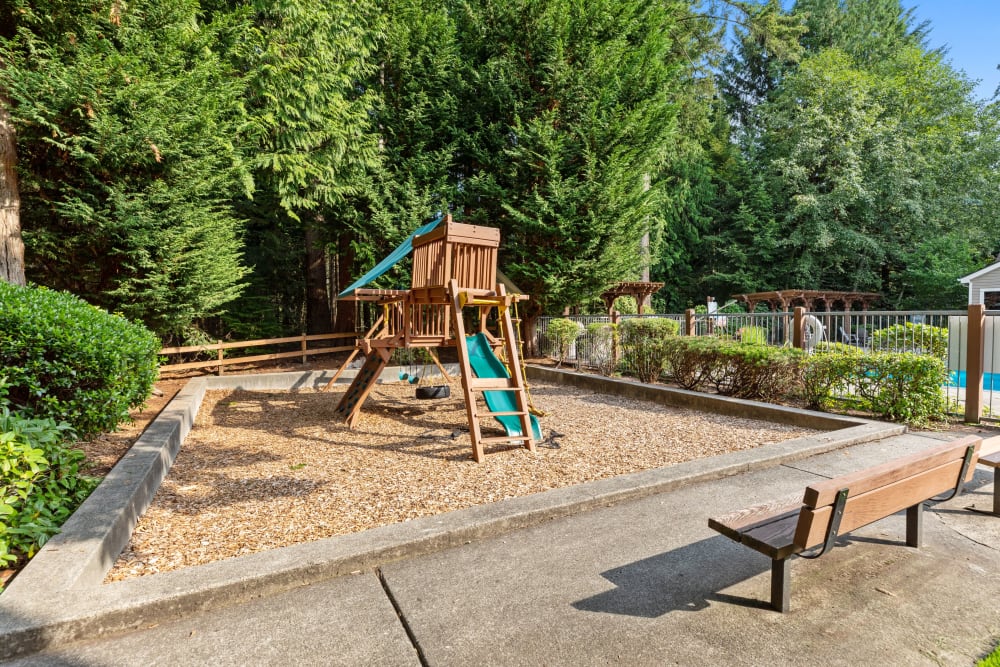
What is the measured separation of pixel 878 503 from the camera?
2.59m

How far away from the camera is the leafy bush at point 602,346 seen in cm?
1106

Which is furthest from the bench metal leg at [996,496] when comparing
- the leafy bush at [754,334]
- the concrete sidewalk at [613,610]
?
the leafy bush at [754,334]

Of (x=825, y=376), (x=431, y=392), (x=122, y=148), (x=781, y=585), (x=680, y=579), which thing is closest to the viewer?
(x=781, y=585)

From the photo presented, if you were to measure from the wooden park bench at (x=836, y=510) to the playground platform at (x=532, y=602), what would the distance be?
312 millimetres

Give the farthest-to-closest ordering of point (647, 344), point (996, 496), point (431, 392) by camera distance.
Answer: point (647, 344) < point (431, 392) < point (996, 496)

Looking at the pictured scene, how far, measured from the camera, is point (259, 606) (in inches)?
103

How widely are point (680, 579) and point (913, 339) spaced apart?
6.64 metres

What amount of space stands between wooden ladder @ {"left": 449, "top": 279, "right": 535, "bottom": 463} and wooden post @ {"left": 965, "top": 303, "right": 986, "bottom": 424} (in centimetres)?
532

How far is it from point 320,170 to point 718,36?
21.6 meters

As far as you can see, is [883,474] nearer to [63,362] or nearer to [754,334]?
[63,362]

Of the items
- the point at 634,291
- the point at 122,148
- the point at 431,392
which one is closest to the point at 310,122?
the point at 122,148

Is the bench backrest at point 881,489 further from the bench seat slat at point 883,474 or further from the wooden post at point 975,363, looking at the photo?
the wooden post at point 975,363

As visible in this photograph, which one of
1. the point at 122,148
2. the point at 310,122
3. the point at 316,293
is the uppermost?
the point at 310,122

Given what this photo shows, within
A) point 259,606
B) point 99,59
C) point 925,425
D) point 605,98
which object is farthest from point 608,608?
point 605,98
